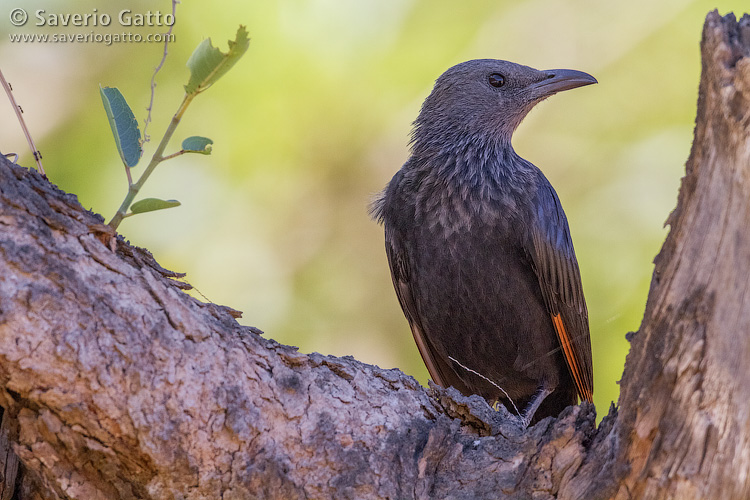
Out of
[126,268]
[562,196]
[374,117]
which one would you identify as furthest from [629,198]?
[126,268]

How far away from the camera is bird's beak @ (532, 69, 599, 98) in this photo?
4734 millimetres

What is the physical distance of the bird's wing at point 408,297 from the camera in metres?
4.50

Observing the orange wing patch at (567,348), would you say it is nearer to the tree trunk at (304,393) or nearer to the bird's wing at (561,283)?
the bird's wing at (561,283)

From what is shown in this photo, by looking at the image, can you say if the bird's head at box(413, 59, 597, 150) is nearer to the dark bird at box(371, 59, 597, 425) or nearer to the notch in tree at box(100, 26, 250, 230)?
the dark bird at box(371, 59, 597, 425)

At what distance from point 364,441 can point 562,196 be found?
13.4 ft

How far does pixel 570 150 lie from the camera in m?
6.39

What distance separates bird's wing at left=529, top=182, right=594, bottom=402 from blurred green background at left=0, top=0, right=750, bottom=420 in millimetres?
1342

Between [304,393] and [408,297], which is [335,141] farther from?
[304,393]

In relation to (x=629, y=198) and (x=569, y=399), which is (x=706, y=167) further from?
(x=629, y=198)

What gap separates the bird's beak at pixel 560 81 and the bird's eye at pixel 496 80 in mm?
198

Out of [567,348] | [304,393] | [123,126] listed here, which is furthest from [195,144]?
[567,348]

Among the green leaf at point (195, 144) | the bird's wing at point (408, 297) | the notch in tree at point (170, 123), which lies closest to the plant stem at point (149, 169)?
the notch in tree at point (170, 123)

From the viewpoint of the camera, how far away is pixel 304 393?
275 centimetres

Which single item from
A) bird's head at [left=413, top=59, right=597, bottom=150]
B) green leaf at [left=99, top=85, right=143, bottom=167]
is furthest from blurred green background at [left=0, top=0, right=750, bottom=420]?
green leaf at [left=99, top=85, right=143, bottom=167]
